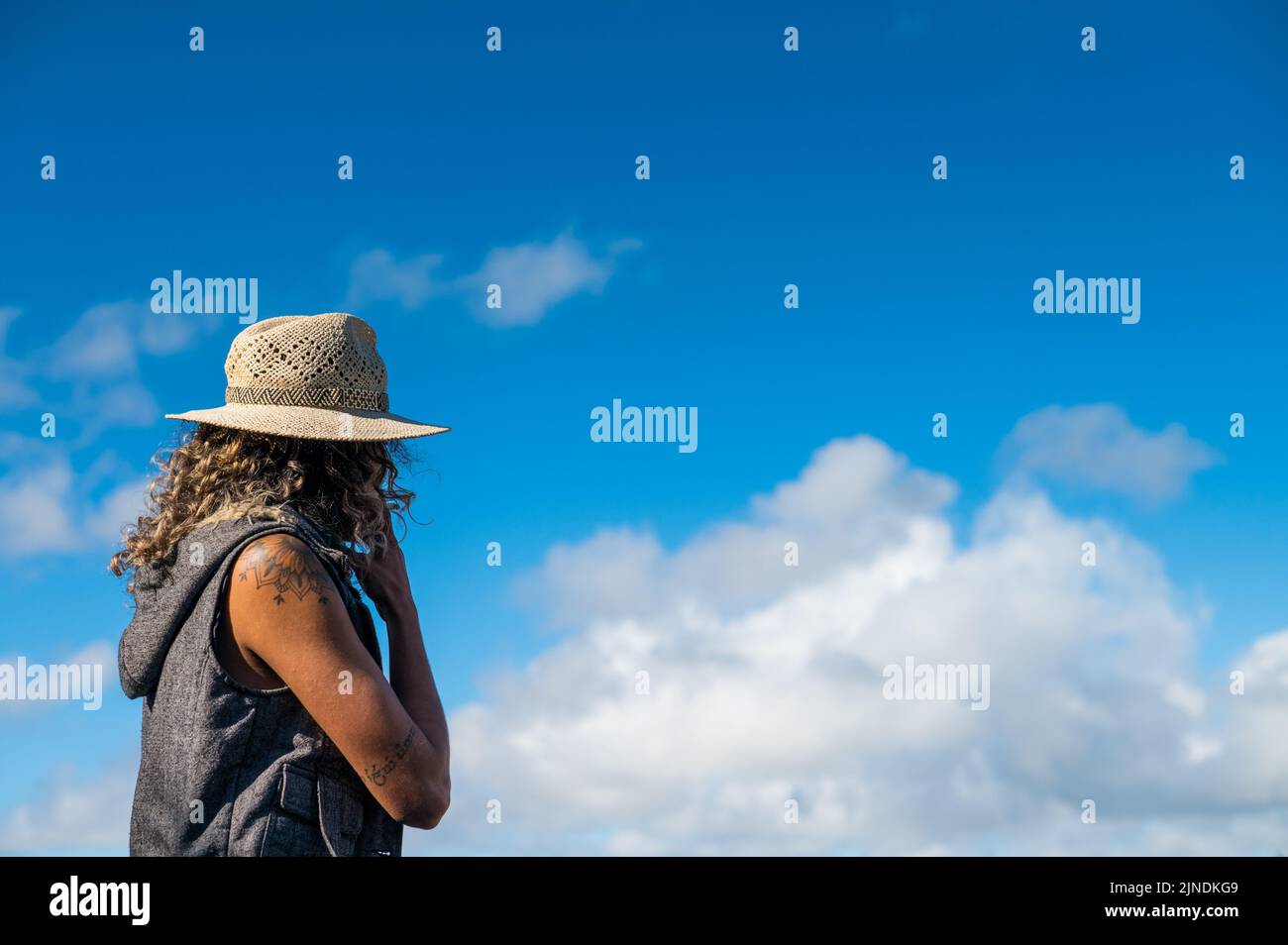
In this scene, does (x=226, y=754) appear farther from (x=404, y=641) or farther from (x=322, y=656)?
(x=404, y=641)

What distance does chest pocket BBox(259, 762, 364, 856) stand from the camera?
3.41m

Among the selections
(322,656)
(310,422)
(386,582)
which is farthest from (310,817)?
(310,422)

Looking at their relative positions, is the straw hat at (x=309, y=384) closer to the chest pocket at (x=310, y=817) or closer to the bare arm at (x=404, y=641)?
the bare arm at (x=404, y=641)

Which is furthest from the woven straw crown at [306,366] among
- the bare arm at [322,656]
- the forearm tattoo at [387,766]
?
the forearm tattoo at [387,766]

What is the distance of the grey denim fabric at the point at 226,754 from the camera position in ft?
11.3

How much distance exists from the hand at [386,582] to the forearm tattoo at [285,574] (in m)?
0.46

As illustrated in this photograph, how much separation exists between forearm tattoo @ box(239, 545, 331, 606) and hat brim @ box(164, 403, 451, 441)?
49 centimetres

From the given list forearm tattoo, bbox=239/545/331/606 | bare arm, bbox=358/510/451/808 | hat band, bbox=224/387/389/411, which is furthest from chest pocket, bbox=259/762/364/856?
hat band, bbox=224/387/389/411

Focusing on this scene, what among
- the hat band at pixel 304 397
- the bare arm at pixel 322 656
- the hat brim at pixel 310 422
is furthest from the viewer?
the hat band at pixel 304 397

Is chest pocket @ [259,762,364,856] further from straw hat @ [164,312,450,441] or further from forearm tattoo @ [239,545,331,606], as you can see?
straw hat @ [164,312,450,441]
